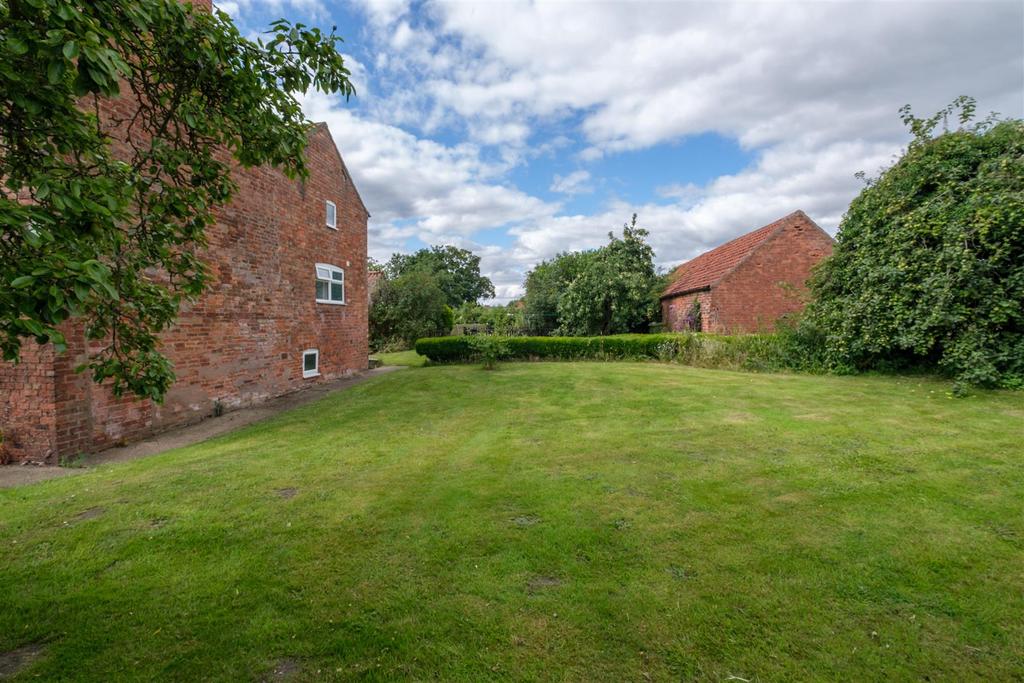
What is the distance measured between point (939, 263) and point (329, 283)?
51.0ft

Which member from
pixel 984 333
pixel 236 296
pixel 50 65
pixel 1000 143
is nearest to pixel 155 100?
pixel 50 65

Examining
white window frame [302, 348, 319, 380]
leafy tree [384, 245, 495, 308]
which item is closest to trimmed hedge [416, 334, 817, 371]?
white window frame [302, 348, 319, 380]

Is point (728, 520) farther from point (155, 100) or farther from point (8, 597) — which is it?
point (155, 100)

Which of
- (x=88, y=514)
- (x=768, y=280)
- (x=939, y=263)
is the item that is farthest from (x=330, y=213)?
(x=768, y=280)

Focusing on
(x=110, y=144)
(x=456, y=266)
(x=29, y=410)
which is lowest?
(x=29, y=410)

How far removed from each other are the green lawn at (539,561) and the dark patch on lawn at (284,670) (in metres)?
0.01

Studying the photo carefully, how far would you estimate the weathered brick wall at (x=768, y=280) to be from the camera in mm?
19094

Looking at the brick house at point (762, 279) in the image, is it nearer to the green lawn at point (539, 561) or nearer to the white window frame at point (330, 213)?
the green lawn at point (539, 561)

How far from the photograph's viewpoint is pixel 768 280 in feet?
64.1

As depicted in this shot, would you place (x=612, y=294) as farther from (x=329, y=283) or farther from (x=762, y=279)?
(x=329, y=283)

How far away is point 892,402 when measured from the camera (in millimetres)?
8586

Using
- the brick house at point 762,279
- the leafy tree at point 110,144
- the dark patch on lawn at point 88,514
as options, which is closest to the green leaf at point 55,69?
the leafy tree at point 110,144

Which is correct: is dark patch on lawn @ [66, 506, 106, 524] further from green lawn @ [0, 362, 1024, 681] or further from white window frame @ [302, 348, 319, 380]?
white window frame @ [302, 348, 319, 380]

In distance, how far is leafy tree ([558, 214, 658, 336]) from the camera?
68.0 ft
